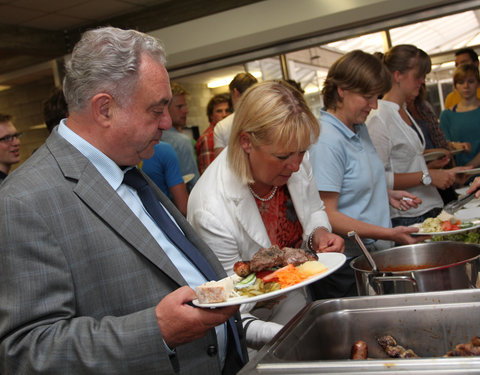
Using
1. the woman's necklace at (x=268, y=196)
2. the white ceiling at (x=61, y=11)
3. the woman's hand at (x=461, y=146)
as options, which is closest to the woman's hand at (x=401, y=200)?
the woman's necklace at (x=268, y=196)

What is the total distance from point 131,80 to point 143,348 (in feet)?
1.96

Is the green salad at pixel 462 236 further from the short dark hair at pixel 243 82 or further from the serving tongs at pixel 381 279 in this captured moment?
the short dark hair at pixel 243 82

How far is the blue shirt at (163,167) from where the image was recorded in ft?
10.6

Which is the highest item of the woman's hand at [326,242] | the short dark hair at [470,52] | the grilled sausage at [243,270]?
the short dark hair at [470,52]

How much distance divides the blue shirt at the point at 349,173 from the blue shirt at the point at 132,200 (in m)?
0.96

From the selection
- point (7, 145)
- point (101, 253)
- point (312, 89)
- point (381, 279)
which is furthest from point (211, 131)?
point (101, 253)

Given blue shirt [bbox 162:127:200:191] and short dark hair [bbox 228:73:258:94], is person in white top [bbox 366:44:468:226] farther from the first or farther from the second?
blue shirt [bbox 162:127:200:191]

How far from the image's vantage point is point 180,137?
3811 mm

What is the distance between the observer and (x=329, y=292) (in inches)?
82.8

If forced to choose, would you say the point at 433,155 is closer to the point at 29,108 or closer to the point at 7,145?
the point at 7,145

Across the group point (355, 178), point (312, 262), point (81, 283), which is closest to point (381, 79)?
point (355, 178)

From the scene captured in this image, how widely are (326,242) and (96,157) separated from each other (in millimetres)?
891

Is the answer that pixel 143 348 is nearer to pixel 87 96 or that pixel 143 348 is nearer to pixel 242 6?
pixel 87 96

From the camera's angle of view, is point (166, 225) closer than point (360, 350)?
No
